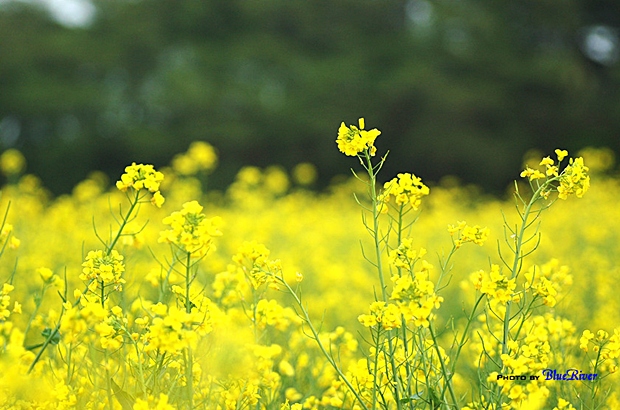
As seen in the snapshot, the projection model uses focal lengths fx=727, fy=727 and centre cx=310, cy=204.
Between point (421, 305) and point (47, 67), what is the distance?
490 inches

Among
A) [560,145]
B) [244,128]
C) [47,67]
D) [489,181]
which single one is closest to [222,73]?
[244,128]

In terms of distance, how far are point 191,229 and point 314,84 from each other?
35.8ft

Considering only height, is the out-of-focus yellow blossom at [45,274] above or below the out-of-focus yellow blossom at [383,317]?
below

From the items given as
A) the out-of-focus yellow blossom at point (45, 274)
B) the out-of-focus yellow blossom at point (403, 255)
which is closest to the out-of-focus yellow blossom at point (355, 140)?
the out-of-focus yellow blossom at point (403, 255)

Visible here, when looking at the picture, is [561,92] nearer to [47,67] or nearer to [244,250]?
[47,67]

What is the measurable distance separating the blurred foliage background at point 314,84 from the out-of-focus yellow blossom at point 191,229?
10.2 metres

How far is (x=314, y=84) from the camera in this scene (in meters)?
12.1

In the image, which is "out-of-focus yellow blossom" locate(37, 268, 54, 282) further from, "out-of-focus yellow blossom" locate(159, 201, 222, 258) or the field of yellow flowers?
"out-of-focus yellow blossom" locate(159, 201, 222, 258)

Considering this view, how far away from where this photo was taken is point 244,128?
1198 centimetres

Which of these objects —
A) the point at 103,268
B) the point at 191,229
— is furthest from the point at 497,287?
the point at 103,268

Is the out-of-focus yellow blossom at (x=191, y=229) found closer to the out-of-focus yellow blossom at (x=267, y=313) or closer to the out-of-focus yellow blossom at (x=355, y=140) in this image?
the out-of-focus yellow blossom at (x=267, y=313)

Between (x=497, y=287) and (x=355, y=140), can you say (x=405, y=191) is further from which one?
(x=497, y=287)

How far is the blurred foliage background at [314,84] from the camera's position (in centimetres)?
1156

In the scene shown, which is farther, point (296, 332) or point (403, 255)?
point (296, 332)
